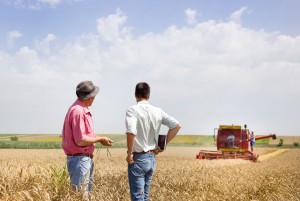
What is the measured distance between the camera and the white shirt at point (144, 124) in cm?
515

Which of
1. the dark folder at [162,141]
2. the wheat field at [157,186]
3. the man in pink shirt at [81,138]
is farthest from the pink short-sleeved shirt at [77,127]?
the dark folder at [162,141]

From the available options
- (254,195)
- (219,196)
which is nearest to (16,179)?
(219,196)

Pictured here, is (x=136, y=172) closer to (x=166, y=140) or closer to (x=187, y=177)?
(x=166, y=140)

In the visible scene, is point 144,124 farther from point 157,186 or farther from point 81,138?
point 157,186

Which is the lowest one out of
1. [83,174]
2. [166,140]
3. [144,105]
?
[83,174]

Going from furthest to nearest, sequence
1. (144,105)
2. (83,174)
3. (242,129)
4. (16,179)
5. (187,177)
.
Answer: (242,129) < (187,177) < (16,179) < (144,105) < (83,174)

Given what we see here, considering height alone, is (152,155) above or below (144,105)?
below

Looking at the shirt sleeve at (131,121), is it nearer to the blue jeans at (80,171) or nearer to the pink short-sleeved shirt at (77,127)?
the pink short-sleeved shirt at (77,127)

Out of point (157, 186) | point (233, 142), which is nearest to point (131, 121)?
point (157, 186)

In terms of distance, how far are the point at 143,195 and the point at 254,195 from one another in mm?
2661

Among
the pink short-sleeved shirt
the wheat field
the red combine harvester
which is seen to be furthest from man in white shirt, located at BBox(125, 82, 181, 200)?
the red combine harvester

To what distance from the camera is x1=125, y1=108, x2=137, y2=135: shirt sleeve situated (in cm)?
508

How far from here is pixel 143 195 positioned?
545 centimetres

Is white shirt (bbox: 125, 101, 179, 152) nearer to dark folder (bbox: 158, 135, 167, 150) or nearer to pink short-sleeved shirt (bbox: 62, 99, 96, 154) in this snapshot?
dark folder (bbox: 158, 135, 167, 150)
